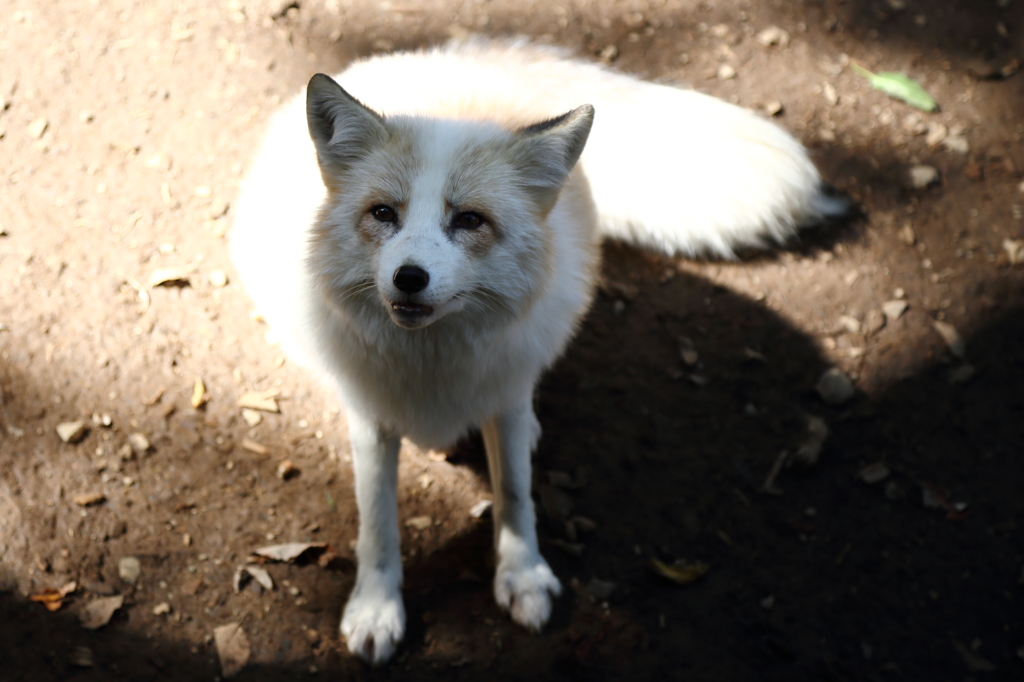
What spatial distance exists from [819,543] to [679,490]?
53 centimetres

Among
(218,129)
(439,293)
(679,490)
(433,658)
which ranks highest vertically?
(439,293)

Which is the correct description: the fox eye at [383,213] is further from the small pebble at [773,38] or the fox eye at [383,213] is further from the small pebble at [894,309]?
the small pebble at [773,38]

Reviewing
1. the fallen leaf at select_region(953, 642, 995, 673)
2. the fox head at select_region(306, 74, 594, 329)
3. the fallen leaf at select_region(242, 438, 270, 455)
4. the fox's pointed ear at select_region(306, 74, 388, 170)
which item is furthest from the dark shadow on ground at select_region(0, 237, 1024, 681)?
the fox's pointed ear at select_region(306, 74, 388, 170)

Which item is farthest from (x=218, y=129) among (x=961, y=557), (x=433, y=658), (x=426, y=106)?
(x=961, y=557)

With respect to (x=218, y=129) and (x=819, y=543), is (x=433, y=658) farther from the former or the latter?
(x=218, y=129)

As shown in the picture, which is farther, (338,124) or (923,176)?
(923,176)

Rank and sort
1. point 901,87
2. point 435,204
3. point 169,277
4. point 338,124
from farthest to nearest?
point 901,87 < point 169,277 < point 338,124 < point 435,204

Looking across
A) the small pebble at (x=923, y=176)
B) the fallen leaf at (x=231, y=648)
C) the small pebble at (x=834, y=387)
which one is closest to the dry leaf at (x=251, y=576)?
the fallen leaf at (x=231, y=648)

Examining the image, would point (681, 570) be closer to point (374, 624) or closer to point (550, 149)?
point (374, 624)

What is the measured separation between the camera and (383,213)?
1.86m

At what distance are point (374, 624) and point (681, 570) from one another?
108 centimetres

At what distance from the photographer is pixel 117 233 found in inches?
124

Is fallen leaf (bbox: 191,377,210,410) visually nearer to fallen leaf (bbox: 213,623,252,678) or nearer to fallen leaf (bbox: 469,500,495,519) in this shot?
fallen leaf (bbox: 213,623,252,678)

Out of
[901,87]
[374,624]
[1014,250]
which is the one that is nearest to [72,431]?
[374,624]
